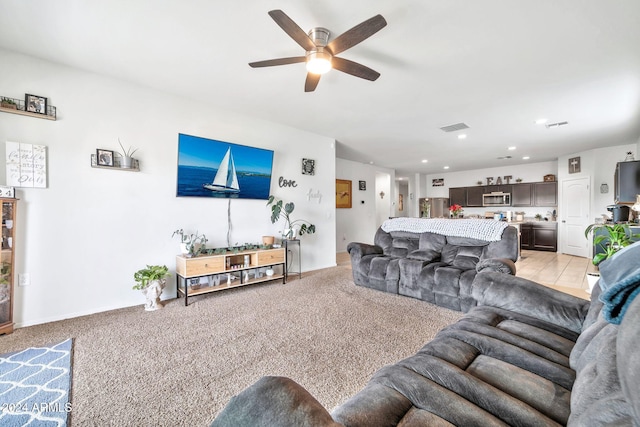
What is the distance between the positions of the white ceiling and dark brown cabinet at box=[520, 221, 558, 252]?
345 centimetres

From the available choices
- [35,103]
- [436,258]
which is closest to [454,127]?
[436,258]

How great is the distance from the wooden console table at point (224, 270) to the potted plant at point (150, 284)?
0.25 m

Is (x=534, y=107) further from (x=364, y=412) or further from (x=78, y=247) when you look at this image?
(x=78, y=247)

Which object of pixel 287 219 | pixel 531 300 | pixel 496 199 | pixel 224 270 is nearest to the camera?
pixel 531 300

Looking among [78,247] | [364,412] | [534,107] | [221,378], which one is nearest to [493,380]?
[364,412]

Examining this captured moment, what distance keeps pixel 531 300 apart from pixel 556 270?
4.42 metres

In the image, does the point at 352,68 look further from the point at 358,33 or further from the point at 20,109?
the point at 20,109

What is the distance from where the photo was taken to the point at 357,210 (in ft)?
24.0

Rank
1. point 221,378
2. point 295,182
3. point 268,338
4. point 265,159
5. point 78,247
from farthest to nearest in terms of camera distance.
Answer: point 295,182
point 265,159
point 78,247
point 268,338
point 221,378

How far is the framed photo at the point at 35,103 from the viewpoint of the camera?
249cm

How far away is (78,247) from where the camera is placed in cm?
273

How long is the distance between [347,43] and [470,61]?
1396 mm

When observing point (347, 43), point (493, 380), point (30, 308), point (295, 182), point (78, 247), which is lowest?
point (30, 308)

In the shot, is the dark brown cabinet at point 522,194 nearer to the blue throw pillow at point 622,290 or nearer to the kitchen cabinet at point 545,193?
the kitchen cabinet at point 545,193
